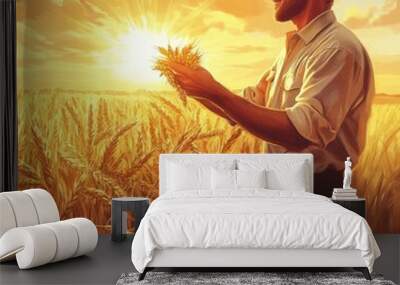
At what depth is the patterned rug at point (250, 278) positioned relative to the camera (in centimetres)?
540

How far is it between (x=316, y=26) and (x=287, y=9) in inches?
15.7

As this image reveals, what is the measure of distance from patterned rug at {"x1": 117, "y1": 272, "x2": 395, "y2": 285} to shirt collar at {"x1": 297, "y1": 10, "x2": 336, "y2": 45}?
10.9 feet

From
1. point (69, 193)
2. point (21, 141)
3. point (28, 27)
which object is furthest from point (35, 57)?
point (69, 193)

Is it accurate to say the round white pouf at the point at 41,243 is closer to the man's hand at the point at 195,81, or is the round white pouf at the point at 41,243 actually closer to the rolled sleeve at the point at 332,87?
the man's hand at the point at 195,81

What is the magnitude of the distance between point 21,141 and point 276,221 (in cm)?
400

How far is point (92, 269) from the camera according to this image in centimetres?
601

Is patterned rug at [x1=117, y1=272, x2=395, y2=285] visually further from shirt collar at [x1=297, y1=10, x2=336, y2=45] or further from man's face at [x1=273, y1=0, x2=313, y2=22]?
man's face at [x1=273, y1=0, x2=313, y2=22]

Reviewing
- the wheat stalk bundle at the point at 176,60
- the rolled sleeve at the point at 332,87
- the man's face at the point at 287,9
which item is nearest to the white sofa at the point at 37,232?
the wheat stalk bundle at the point at 176,60

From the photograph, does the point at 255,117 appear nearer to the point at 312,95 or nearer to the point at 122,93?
the point at 312,95

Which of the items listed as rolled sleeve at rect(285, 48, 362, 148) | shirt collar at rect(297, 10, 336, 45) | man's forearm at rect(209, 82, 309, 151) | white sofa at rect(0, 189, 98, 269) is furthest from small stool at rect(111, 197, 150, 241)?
shirt collar at rect(297, 10, 336, 45)

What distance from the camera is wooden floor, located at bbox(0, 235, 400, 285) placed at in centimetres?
557

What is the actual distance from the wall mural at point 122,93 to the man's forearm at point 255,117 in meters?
Answer: 0.11

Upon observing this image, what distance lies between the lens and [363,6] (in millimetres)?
8125

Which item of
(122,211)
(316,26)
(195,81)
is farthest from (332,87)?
(122,211)
